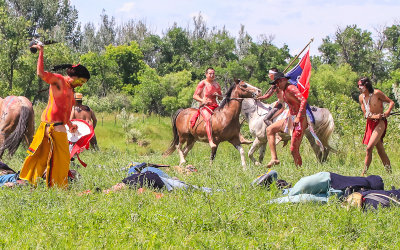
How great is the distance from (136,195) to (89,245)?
1.85 m

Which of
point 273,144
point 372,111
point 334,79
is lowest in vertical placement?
point 334,79

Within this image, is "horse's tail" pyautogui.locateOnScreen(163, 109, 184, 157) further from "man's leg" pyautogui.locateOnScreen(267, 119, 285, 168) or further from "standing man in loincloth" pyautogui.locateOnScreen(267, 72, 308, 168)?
"standing man in loincloth" pyautogui.locateOnScreen(267, 72, 308, 168)

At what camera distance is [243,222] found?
520cm

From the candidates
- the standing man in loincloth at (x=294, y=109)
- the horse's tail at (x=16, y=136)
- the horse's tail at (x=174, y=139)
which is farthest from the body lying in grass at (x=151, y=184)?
the horse's tail at (x=174, y=139)

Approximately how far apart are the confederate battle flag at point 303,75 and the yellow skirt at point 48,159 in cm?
502

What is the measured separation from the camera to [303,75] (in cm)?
1139

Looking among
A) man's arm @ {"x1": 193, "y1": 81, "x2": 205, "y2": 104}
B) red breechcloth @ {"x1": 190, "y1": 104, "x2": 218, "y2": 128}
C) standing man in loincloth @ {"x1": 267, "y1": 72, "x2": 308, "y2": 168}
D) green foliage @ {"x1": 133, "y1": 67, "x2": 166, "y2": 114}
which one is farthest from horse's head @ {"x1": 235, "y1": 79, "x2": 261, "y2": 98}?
green foliage @ {"x1": 133, "y1": 67, "x2": 166, "y2": 114}

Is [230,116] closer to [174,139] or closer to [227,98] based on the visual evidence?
[227,98]

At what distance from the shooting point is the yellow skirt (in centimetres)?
750

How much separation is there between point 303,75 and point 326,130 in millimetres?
1860

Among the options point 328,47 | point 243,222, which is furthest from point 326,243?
point 328,47

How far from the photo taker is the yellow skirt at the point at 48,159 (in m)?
7.50

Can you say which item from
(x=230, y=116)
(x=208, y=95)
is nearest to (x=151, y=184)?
(x=230, y=116)

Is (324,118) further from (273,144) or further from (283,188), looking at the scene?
(283,188)
